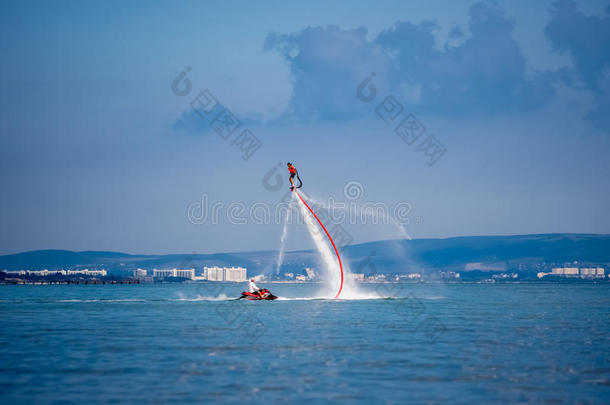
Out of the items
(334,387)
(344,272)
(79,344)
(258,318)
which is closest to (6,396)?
(334,387)

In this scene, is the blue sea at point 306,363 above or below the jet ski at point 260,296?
below

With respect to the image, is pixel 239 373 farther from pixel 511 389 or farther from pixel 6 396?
pixel 511 389

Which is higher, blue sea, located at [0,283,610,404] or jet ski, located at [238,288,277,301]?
jet ski, located at [238,288,277,301]

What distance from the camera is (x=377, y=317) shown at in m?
57.7

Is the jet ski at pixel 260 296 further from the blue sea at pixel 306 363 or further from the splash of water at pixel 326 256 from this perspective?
the blue sea at pixel 306 363

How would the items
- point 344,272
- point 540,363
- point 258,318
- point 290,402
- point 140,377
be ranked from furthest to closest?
point 344,272 < point 258,318 < point 540,363 < point 140,377 < point 290,402

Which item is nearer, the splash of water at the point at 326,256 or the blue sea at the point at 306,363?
the blue sea at the point at 306,363

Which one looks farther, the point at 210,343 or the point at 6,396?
the point at 210,343

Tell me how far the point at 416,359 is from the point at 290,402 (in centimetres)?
1031

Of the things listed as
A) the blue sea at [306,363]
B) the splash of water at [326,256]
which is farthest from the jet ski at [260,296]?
the blue sea at [306,363]

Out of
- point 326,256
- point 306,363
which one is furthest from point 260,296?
point 306,363

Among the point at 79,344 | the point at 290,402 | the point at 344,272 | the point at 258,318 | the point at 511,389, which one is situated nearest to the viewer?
the point at 290,402

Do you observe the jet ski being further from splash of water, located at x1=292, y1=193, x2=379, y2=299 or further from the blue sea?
the blue sea

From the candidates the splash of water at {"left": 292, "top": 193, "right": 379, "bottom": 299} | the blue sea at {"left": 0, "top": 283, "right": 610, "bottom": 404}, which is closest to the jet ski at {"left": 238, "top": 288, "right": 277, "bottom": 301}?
the splash of water at {"left": 292, "top": 193, "right": 379, "bottom": 299}
